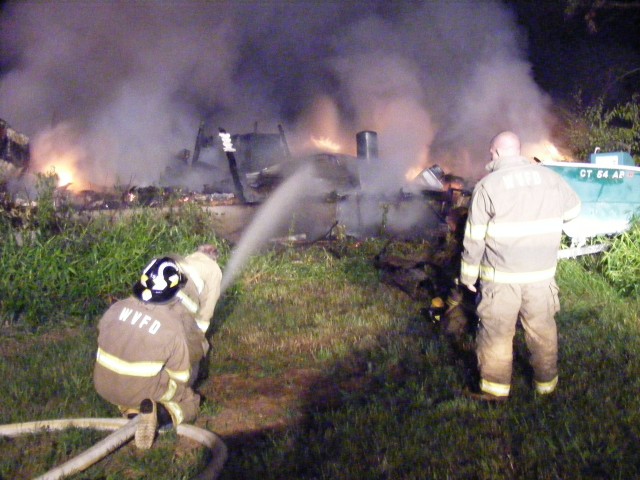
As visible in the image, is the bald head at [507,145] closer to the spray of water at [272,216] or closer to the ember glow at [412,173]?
the spray of water at [272,216]

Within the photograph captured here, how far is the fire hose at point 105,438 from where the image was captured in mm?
3162

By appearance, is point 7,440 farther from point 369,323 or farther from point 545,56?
point 545,56

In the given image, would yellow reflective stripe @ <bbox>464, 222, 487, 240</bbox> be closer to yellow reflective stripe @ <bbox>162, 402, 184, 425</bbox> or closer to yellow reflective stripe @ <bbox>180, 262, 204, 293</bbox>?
yellow reflective stripe @ <bbox>180, 262, 204, 293</bbox>

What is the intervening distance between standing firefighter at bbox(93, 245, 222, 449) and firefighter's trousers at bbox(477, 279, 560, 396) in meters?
1.87

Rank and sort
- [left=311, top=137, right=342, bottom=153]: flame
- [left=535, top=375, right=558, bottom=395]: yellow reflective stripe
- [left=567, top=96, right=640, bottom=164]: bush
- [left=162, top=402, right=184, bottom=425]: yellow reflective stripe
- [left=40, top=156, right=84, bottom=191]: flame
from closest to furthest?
[left=162, top=402, right=184, bottom=425]: yellow reflective stripe, [left=535, top=375, right=558, bottom=395]: yellow reflective stripe, [left=567, top=96, right=640, bottom=164]: bush, [left=40, top=156, right=84, bottom=191]: flame, [left=311, top=137, right=342, bottom=153]: flame

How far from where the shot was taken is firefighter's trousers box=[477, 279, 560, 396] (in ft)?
12.9

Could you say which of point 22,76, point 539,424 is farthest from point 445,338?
point 22,76

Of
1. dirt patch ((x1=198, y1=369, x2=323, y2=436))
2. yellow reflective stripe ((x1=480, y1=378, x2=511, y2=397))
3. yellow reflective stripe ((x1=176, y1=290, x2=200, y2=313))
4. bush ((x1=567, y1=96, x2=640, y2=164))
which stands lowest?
dirt patch ((x1=198, y1=369, x2=323, y2=436))

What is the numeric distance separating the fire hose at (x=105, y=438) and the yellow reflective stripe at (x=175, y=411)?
42mm

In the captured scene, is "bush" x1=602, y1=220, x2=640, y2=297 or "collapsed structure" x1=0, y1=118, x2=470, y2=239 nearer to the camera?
"bush" x1=602, y1=220, x2=640, y2=297

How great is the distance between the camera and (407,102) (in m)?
21.2

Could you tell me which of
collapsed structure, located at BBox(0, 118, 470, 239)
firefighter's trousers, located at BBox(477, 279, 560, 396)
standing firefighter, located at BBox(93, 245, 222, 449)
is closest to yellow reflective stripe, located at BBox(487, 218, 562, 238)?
firefighter's trousers, located at BBox(477, 279, 560, 396)

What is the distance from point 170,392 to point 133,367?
0.32 m

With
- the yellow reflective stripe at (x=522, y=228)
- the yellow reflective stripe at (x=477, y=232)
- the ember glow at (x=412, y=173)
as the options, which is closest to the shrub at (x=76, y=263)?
the yellow reflective stripe at (x=477, y=232)
